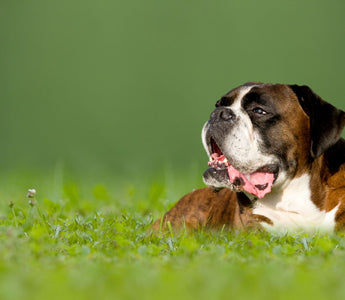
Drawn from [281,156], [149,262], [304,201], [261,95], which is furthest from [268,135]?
[149,262]

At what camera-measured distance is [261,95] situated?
162 inches

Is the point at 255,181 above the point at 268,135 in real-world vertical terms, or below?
below

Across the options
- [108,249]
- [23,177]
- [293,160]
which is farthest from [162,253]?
[23,177]

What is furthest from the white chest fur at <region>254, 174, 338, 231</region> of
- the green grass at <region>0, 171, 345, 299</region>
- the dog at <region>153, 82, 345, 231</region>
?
the green grass at <region>0, 171, 345, 299</region>

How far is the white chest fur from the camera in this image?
4.08 meters

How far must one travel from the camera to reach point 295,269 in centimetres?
291

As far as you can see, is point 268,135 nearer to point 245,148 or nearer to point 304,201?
point 245,148

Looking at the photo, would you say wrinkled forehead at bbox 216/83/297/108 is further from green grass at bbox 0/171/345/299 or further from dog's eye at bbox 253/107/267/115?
green grass at bbox 0/171/345/299

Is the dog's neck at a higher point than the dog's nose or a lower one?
lower

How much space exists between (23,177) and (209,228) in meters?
4.12

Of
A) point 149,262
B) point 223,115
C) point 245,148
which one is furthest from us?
point 223,115

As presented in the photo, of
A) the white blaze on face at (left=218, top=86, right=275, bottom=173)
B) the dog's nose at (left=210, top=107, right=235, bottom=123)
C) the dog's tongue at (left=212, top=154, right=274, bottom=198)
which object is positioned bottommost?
the dog's tongue at (left=212, top=154, right=274, bottom=198)

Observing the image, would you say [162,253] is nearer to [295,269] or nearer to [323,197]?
[295,269]

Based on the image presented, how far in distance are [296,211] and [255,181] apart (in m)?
0.38
